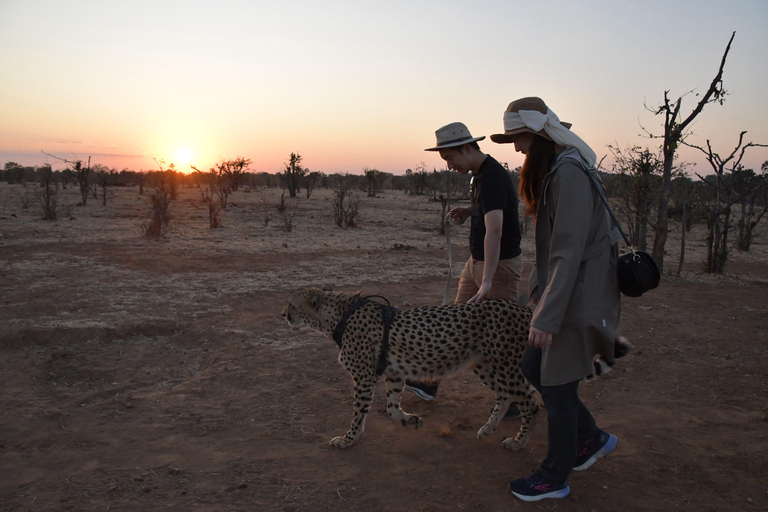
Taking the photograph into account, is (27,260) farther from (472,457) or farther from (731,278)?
(731,278)

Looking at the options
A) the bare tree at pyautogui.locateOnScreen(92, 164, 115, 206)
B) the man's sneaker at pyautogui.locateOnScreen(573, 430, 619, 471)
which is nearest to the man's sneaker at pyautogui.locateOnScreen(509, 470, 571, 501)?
the man's sneaker at pyautogui.locateOnScreen(573, 430, 619, 471)

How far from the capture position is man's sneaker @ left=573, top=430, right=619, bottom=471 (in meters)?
2.99

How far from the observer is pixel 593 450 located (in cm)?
299

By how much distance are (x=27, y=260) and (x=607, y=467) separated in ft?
31.3

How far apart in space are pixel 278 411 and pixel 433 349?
1.38m

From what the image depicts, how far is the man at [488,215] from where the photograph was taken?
321 cm

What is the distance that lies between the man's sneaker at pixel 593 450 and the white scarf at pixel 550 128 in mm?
1639

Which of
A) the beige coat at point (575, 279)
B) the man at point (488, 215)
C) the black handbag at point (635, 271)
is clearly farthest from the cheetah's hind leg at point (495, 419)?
the black handbag at point (635, 271)

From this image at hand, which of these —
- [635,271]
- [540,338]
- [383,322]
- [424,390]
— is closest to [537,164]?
[635,271]

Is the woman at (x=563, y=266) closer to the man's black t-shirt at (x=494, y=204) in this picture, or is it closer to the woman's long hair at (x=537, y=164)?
the woman's long hair at (x=537, y=164)

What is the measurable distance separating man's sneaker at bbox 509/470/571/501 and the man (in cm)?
112

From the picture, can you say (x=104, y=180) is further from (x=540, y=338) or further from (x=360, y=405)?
(x=540, y=338)

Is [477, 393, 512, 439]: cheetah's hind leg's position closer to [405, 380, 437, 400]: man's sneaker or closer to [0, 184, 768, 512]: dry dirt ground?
[0, 184, 768, 512]: dry dirt ground

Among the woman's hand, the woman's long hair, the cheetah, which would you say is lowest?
the cheetah
